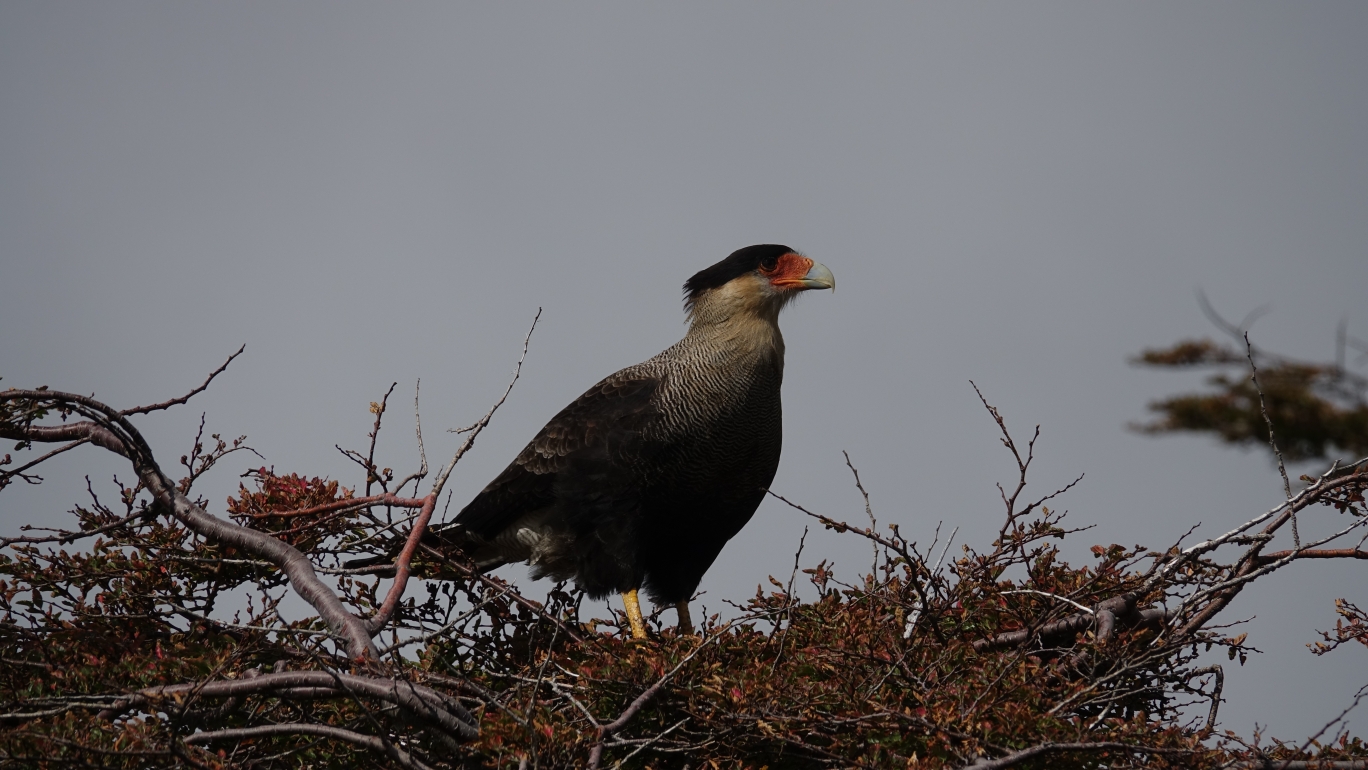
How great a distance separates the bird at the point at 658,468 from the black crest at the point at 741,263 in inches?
1.8

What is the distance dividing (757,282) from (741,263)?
16 cm

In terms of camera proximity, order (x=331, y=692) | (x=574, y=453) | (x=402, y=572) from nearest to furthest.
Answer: (x=331, y=692), (x=402, y=572), (x=574, y=453)

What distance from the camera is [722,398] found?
540cm

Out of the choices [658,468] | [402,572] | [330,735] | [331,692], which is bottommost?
[330,735]

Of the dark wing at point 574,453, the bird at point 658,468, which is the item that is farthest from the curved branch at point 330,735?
Result: the dark wing at point 574,453

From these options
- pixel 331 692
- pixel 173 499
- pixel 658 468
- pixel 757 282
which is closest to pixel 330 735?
pixel 331 692

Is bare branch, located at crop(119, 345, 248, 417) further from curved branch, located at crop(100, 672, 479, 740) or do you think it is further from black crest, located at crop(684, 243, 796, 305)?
black crest, located at crop(684, 243, 796, 305)

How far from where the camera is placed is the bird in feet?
17.2

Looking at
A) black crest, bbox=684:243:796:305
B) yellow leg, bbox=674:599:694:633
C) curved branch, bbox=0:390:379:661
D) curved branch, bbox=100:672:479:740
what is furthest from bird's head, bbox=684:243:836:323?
curved branch, bbox=100:672:479:740

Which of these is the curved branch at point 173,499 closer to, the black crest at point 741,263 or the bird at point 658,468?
the bird at point 658,468

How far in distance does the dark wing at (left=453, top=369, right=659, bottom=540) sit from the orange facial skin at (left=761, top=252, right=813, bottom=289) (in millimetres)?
870

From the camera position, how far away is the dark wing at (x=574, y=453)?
17.3 feet

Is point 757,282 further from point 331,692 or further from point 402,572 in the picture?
point 331,692

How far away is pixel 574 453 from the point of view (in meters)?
5.34
